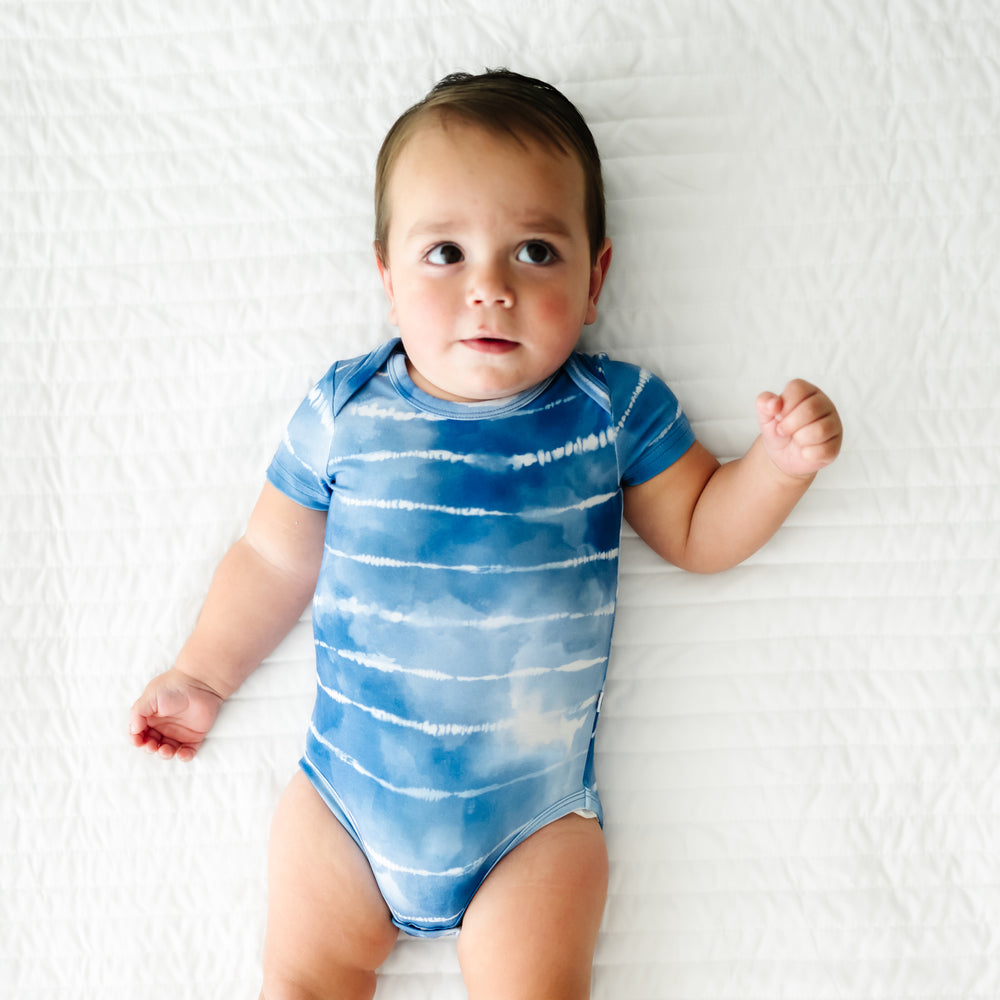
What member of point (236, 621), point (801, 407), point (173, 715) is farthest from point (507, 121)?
point (173, 715)

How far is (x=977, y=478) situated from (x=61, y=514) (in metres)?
1.04

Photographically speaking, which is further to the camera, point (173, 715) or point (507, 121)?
point (173, 715)

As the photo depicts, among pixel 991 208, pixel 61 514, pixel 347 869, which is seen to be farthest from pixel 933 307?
pixel 61 514

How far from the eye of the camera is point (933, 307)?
939 mm

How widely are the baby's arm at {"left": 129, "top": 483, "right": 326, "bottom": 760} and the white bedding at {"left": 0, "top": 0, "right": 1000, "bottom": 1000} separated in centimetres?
4

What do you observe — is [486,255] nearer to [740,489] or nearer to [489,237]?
[489,237]

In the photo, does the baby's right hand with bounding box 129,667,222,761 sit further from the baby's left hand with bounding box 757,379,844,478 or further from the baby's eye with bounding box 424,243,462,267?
the baby's left hand with bounding box 757,379,844,478

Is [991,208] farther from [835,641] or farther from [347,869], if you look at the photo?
[347,869]

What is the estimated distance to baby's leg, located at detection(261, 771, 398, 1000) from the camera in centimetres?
83

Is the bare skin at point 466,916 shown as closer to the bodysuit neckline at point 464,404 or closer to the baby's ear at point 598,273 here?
the bodysuit neckline at point 464,404

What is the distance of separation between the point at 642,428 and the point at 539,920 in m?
0.49

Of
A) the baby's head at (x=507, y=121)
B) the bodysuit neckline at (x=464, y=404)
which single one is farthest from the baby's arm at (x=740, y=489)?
the baby's head at (x=507, y=121)

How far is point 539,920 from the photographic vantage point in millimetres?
797

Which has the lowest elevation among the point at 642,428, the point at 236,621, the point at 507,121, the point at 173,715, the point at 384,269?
the point at 173,715
